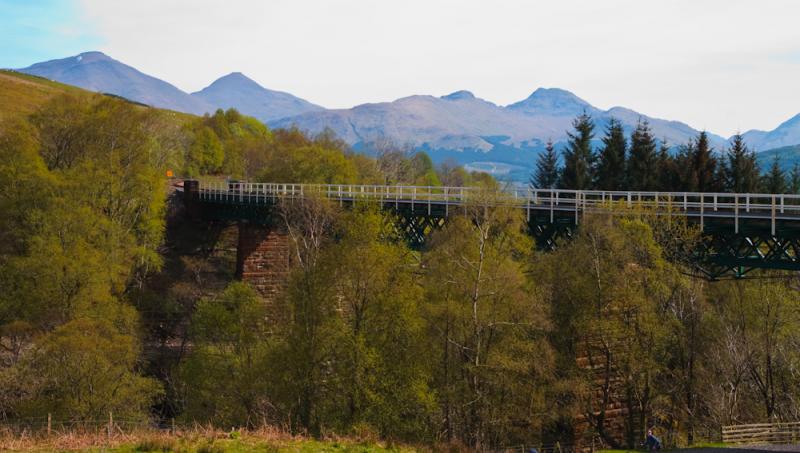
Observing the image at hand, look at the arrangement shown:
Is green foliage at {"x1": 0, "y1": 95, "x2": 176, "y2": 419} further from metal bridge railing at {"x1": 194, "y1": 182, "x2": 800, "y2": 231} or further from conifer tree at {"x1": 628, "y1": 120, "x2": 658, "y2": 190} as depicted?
conifer tree at {"x1": 628, "y1": 120, "x2": 658, "y2": 190}

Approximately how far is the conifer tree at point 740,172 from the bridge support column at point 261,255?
40.1 m

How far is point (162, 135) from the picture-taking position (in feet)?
287

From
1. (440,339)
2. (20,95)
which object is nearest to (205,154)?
(20,95)

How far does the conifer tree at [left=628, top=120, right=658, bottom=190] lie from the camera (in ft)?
231

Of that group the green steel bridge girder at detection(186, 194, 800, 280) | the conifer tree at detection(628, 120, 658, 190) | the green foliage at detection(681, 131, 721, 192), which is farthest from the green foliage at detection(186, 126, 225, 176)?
the green foliage at detection(681, 131, 721, 192)

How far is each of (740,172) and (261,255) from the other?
143 ft

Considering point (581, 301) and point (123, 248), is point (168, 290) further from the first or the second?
point (581, 301)

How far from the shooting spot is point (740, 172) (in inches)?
2438

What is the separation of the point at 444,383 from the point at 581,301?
760cm

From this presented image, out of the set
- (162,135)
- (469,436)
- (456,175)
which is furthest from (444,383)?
(456,175)

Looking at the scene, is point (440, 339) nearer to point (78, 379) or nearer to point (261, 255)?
point (78, 379)

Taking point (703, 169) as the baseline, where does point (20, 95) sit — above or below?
above

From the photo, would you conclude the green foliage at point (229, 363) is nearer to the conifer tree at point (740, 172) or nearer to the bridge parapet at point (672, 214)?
the bridge parapet at point (672, 214)

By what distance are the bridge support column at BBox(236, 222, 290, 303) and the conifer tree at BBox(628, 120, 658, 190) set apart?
34510 mm
